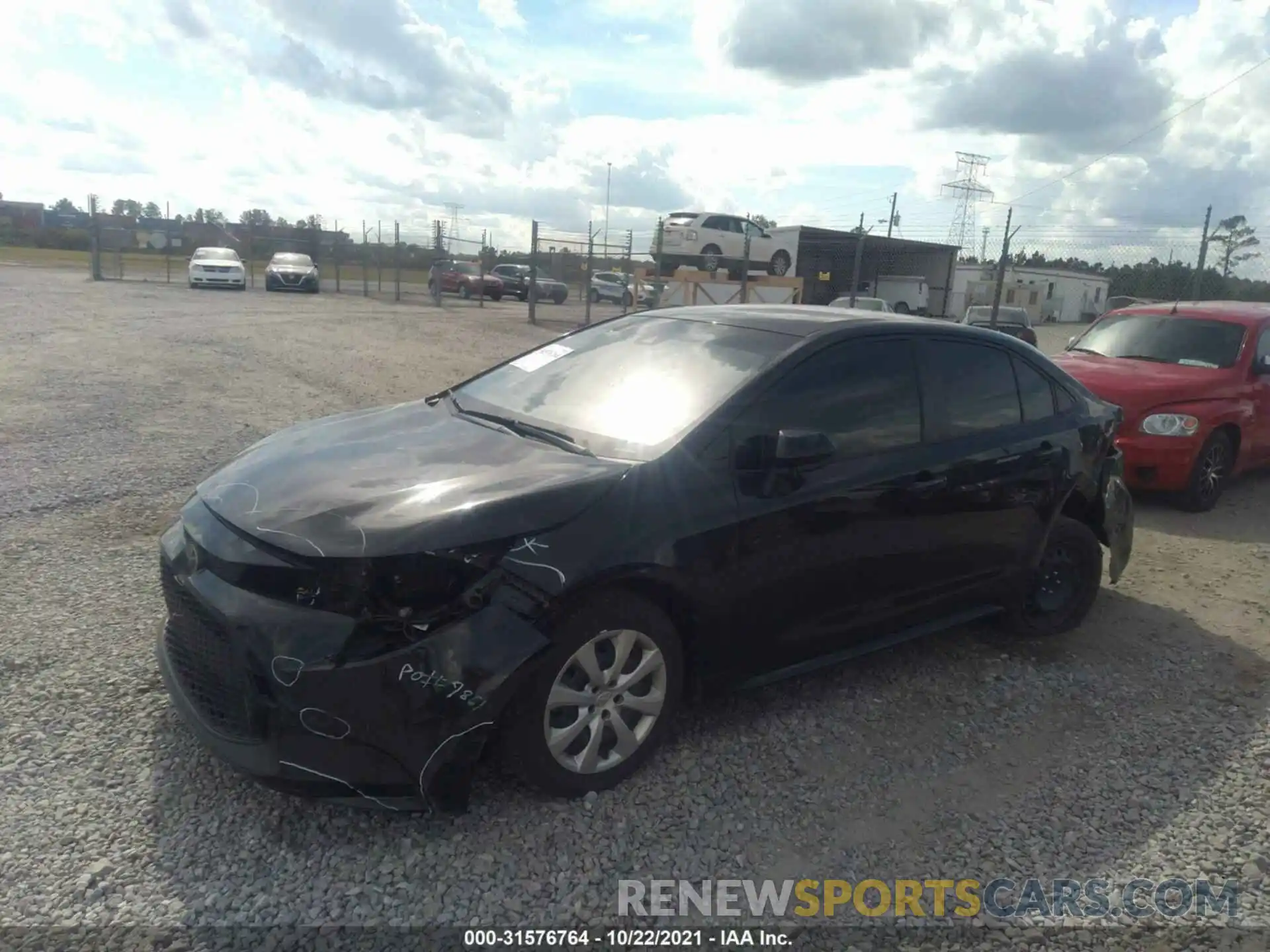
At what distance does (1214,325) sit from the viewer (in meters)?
7.96

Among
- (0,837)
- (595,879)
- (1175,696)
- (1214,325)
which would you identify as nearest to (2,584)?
(0,837)

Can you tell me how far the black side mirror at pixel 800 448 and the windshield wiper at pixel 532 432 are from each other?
692 mm

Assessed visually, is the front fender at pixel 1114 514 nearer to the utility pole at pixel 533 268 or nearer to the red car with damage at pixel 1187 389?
the red car with damage at pixel 1187 389

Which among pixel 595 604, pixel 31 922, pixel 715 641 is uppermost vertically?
pixel 595 604

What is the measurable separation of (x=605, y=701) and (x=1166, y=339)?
285 inches

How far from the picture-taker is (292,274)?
94.4 feet

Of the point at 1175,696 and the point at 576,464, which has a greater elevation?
the point at 576,464

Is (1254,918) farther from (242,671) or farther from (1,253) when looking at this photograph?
(1,253)

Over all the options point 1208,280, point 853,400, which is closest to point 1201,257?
point 1208,280

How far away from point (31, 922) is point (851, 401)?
128 inches

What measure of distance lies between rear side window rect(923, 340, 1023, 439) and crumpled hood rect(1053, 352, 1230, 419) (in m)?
3.01

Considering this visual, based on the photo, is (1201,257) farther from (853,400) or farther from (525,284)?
(525,284)

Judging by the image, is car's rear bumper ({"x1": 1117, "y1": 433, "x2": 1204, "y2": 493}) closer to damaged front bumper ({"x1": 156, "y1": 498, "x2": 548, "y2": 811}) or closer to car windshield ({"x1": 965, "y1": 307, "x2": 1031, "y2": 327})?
damaged front bumper ({"x1": 156, "y1": 498, "x2": 548, "y2": 811})

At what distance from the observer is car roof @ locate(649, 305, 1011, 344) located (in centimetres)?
395
